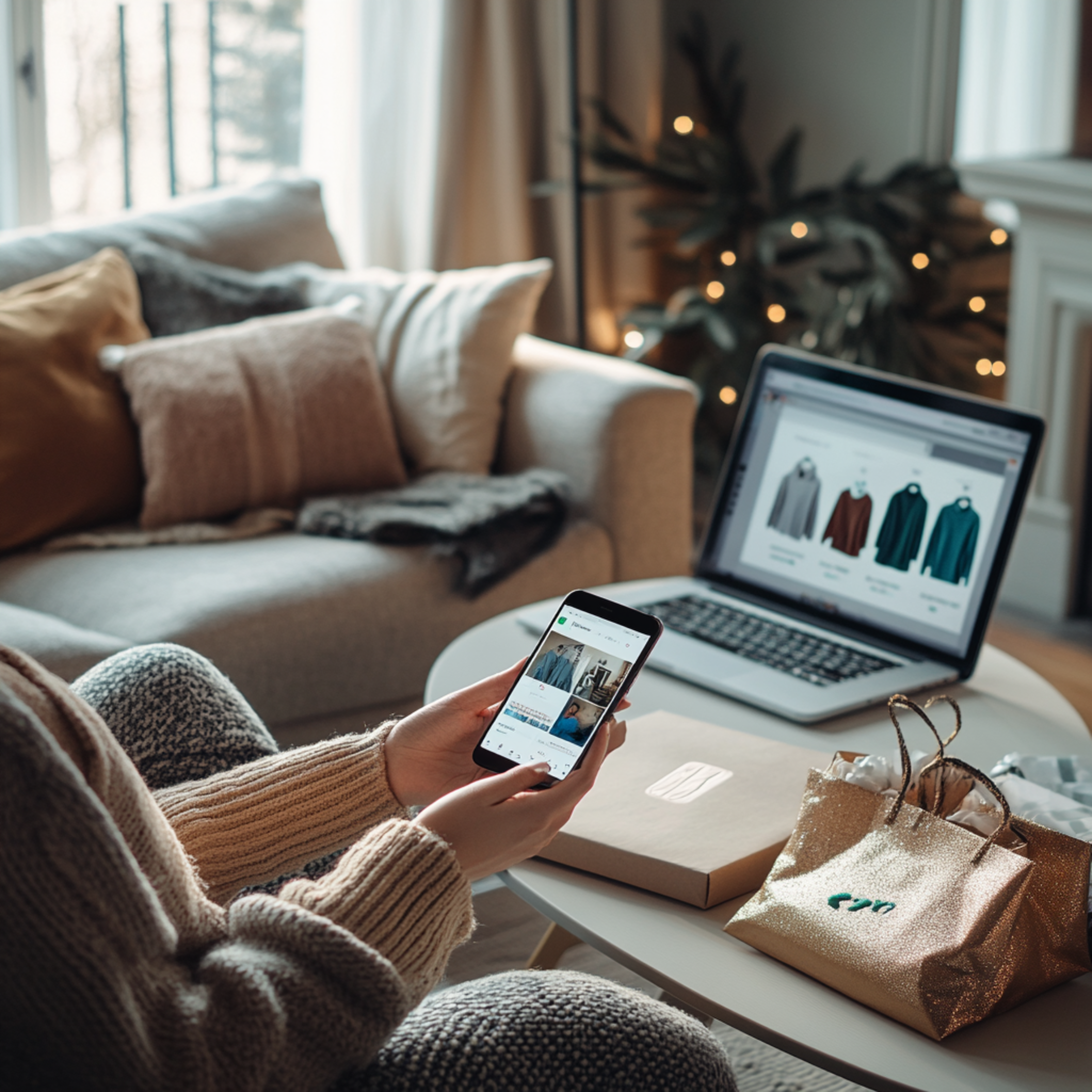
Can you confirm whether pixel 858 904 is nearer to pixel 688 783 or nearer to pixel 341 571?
pixel 688 783

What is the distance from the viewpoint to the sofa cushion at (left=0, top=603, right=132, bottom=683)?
5.12 ft

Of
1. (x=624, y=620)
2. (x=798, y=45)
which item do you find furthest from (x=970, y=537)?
(x=798, y=45)

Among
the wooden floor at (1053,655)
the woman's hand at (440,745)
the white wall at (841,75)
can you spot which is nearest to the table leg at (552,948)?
the woman's hand at (440,745)

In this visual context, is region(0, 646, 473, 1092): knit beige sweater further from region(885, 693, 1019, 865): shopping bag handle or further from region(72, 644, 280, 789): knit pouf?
region(885, 693, 1019, 865): shopping bag handle

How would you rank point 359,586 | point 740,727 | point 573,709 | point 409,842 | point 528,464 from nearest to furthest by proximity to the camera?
1. point 409,842
2. point 573,709
3. point 740,727
4. point 359,586
5. point 528,464

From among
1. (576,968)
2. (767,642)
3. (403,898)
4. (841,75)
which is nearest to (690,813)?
(403,898)

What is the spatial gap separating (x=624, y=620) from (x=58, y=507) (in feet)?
4.31

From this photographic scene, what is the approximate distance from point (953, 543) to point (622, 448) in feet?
2.89

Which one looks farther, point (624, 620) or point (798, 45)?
point (798, 45)

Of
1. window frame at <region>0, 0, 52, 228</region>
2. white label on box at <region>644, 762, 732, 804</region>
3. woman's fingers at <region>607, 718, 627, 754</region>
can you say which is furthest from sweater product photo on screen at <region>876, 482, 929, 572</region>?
window frame at <region>0, 0, 52, 228</region>

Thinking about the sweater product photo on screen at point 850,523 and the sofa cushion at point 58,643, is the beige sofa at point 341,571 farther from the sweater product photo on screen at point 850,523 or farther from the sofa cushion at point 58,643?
the sweater product photo on screen at point 850,523

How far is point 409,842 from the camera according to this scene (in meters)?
0.78

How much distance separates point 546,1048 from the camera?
0.75 metres

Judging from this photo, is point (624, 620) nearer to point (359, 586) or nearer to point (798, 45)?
point (359, 586)
